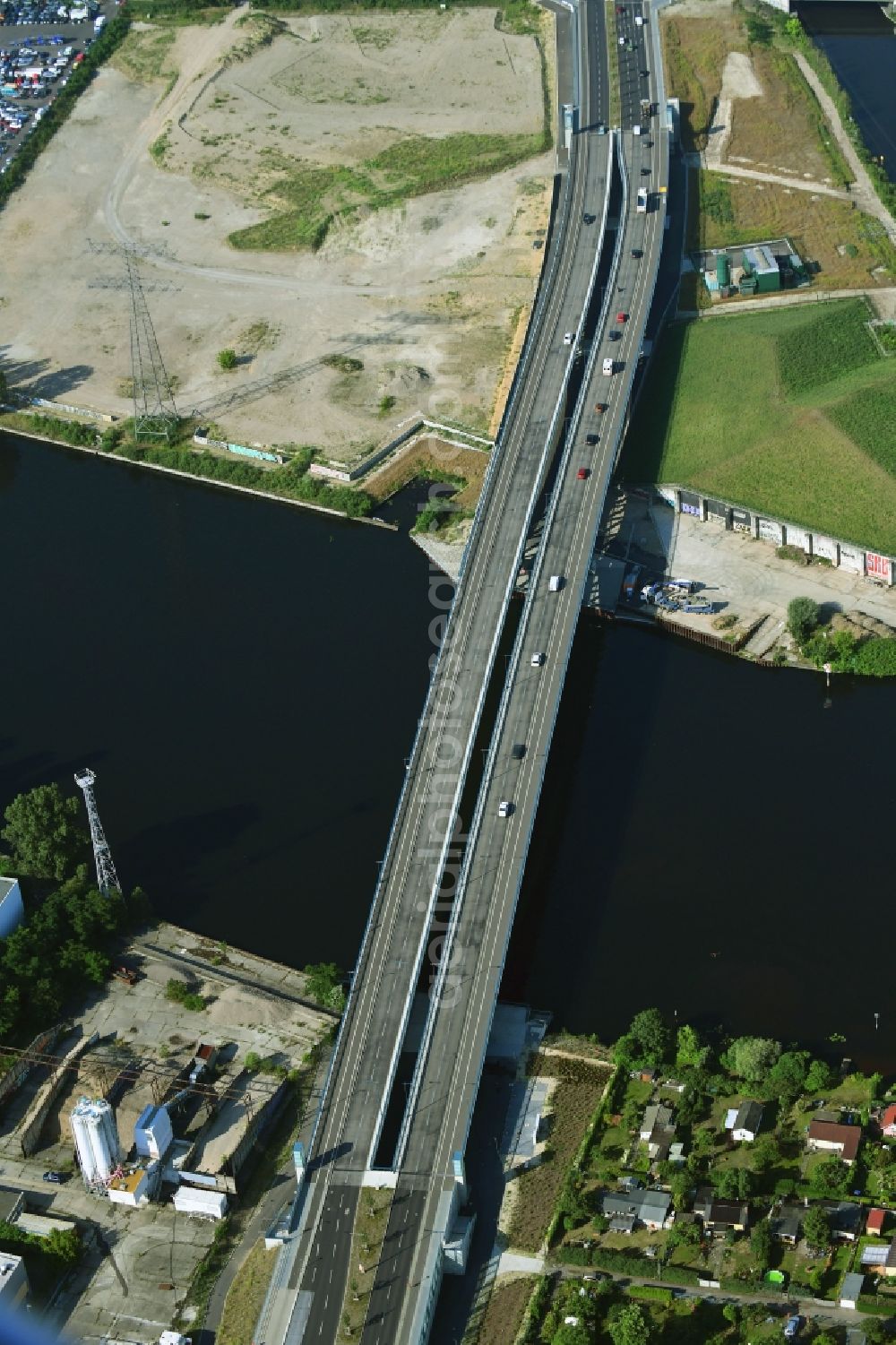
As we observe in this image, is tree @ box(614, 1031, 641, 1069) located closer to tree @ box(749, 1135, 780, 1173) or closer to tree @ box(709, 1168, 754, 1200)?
tree @ box(749, 1135, 780, 1173)

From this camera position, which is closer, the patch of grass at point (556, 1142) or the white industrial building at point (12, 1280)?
the white industrial building at point (12, 1280)

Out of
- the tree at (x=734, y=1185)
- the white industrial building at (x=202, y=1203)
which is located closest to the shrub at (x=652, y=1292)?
the tree at (x=734, y=1185)

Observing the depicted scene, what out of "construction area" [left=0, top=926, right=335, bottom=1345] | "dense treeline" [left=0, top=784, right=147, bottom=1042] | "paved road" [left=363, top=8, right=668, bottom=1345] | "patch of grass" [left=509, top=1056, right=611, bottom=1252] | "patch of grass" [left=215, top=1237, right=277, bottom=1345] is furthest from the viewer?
"dense treeline" [left=0, top=784, right=147, bottom=1042]

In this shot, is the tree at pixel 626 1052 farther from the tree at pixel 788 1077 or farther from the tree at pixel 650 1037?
the tree at pixel 788 1077

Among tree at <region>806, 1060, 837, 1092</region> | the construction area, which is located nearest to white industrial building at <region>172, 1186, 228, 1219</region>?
the construction area

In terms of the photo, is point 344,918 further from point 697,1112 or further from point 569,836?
point 697,1112

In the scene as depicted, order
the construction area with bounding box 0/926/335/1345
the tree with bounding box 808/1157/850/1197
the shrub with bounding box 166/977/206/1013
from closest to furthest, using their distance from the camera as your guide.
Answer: the tree with bounding box 808/1157/850/1197 → the construction area with bounding box 0/926/335/1345 → the shrub with bounding box 166/977/206/1013
